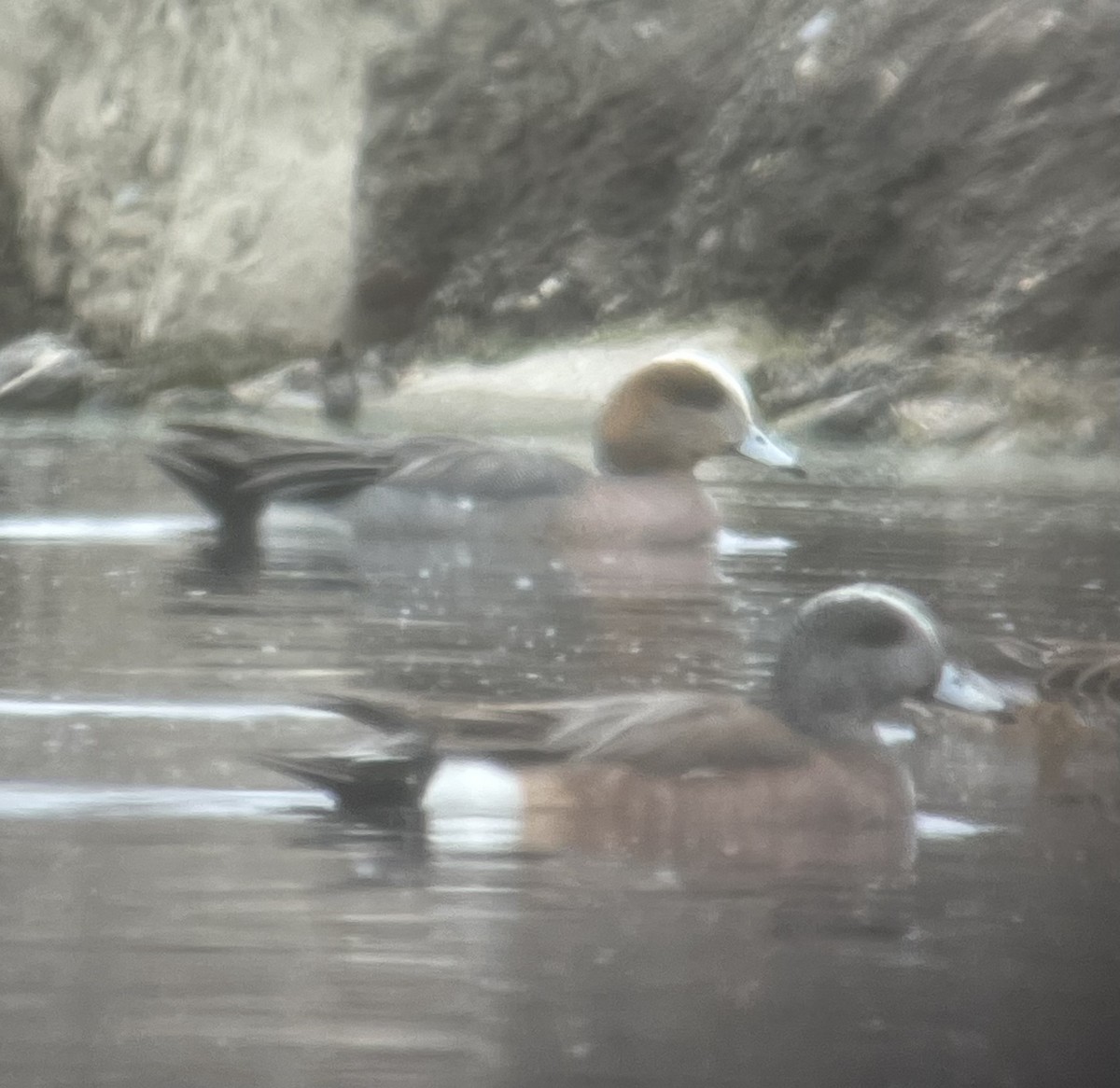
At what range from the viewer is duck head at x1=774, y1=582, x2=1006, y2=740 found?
115 inches

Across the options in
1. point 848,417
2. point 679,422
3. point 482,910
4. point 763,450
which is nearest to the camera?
point 482,910

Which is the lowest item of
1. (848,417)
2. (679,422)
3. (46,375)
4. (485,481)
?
(485,481)

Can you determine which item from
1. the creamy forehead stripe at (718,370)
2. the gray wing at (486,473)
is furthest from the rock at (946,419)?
the gray wing at (486,473)

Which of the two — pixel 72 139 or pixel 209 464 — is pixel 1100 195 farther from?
pixel 72 139

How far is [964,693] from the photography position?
306 cm

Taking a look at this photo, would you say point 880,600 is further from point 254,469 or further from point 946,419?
point 946,419

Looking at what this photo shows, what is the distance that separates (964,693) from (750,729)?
12.1 inches

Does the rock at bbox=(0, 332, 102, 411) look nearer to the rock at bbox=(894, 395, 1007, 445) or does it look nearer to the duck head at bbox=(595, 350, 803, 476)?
the rock at bbox=(894, 395, 1007, 445)

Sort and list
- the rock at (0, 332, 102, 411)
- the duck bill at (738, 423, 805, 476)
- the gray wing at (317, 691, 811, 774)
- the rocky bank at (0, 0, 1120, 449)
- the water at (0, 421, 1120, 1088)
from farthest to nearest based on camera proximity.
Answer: the rock at (0, 332, 102, 411)
the rocky bank at (0, 0, 1120, 449)
the duck bill at (738, 423, 805, 476)
the gray wing at (317, 691, 811, 774)
the water at (0, 421, 1120, 1088)

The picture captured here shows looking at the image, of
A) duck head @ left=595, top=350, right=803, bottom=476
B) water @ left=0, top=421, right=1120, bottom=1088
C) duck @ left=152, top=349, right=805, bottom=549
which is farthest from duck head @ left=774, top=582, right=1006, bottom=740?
duck head @ left=595, top=350, right=803, bottom=476

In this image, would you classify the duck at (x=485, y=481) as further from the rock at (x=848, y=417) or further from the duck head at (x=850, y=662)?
the duck head at (x=850, y=662)

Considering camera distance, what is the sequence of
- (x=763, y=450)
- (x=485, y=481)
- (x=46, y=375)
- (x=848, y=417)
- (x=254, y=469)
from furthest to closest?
(x=46, y=375) → (x=848, y=417) → (x=763, y=450) → (x=254, y=469) → (x=485, y=481)

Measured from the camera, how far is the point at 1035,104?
26.2ft

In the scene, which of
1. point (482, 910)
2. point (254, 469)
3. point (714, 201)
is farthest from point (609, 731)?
point (714, 201)
